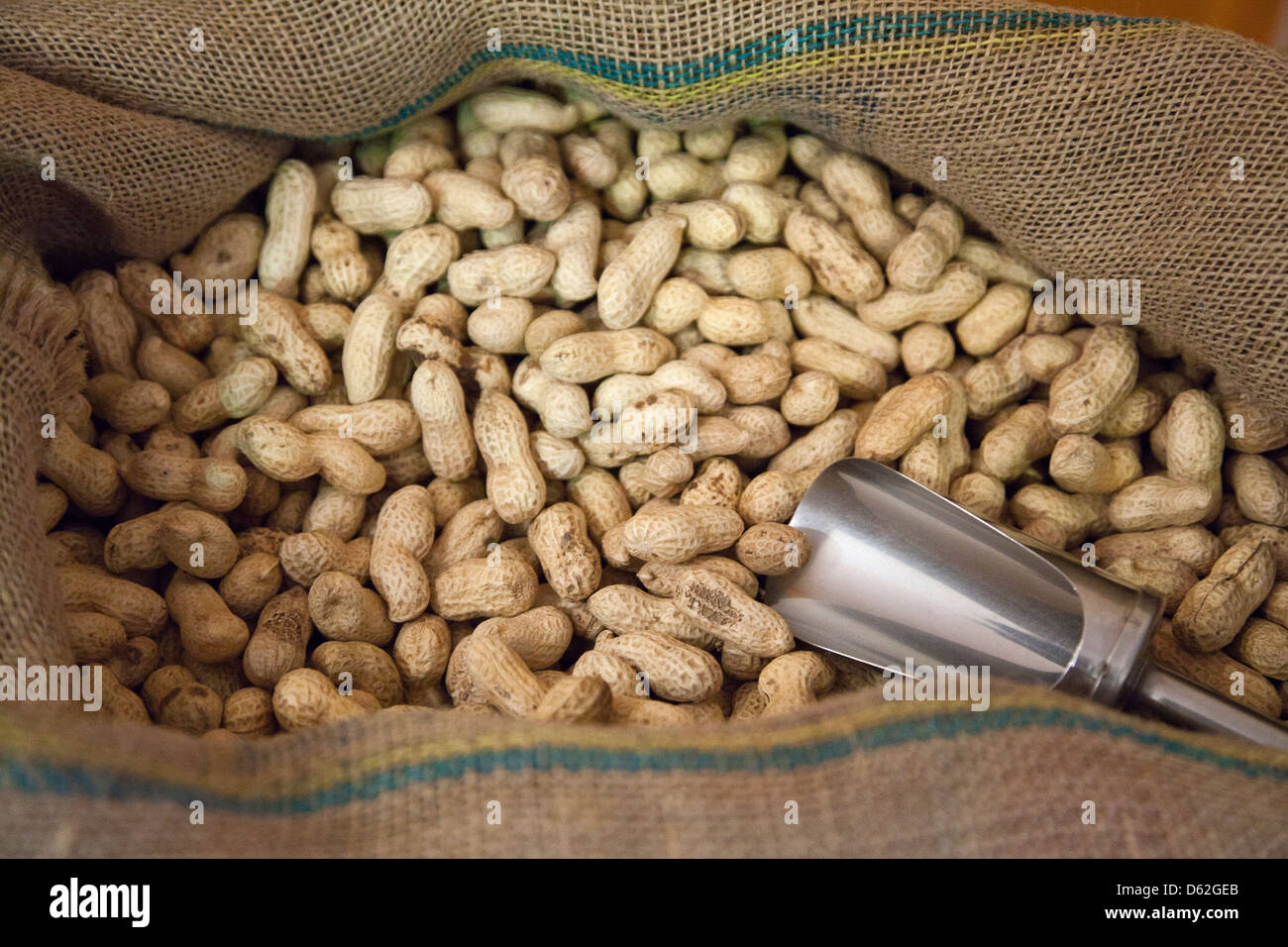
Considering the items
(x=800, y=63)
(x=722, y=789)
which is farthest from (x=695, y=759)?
(x=800, y=63)

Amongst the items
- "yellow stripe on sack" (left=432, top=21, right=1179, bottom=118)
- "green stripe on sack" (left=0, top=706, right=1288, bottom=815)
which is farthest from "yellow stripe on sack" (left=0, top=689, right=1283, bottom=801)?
"yellow stripe on sack" (left=432, top=21, right=1179, bottom=118)

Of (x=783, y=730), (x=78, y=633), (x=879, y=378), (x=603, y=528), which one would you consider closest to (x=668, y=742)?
(x=783, y=730)

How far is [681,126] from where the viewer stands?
1344 millimetres

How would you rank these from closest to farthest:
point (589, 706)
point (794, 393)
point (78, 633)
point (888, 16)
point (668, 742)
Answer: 1. point (668, 742)
2. point (589, 706)
3. point (78, 633)
4. point (888, 16)
5. point (794, 393)

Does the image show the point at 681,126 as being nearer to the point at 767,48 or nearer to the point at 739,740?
the point at 767,48

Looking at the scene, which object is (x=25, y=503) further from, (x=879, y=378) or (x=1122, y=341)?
(x=1122, y=341)

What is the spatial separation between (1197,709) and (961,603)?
24cm

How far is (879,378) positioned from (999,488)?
0.72 ft

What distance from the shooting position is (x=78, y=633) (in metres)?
0.99

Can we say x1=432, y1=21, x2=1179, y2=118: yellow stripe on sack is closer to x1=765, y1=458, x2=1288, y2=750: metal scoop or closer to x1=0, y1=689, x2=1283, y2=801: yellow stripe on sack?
x1=765, y1=458, x2=1288, y2=750: metal scoop

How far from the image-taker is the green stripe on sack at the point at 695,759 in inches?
30.0

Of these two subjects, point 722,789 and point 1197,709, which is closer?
point 722,789

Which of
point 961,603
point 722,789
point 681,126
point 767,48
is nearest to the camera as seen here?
point 722,789

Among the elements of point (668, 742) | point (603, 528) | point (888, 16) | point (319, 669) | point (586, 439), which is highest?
point (888, 16)
